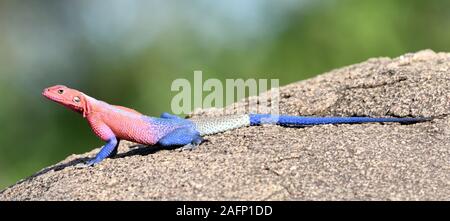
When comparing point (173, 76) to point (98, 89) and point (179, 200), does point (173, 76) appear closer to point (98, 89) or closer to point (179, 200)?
→ point (98, 89)

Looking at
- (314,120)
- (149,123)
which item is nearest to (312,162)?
(314,120)

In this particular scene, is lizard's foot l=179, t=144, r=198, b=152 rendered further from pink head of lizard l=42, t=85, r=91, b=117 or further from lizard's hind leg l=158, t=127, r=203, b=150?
pink head of lizard l=42, t=85, r=91, b=117

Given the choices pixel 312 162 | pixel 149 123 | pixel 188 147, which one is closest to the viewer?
pixel 312 162

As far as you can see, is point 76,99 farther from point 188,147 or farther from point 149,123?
point 188,147

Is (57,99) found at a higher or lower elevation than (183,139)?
higher

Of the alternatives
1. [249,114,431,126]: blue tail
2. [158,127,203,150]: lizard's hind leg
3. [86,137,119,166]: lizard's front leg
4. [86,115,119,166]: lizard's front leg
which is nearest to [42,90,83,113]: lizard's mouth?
[86,115,119,166]: lizard's front leg

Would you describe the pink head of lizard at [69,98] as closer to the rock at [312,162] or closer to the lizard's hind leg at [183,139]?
the rock at [312,162]
